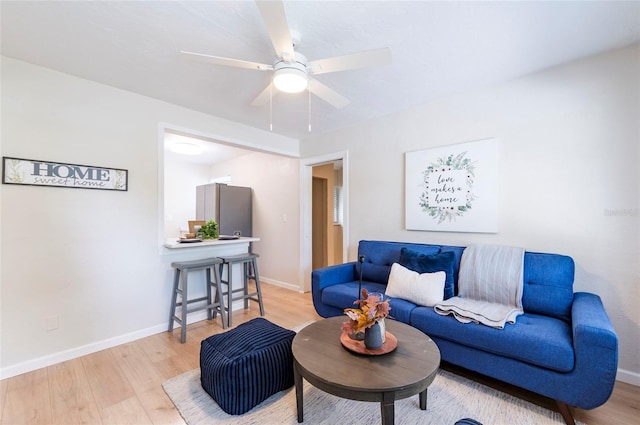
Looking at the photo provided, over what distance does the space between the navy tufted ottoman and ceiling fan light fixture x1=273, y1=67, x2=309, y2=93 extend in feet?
5.76

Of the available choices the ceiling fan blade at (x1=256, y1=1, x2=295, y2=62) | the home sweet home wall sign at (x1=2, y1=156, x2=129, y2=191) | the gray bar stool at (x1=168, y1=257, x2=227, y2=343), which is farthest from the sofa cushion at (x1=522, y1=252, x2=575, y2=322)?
the home sweet home wall sign at (x1=2, y1=156, x2=129, y2=191)

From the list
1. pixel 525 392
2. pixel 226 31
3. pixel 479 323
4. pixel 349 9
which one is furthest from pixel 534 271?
pixel 226 31

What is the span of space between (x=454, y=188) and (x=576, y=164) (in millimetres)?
921

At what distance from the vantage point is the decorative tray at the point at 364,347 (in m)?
1.49

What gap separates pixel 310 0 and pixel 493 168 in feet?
6.99

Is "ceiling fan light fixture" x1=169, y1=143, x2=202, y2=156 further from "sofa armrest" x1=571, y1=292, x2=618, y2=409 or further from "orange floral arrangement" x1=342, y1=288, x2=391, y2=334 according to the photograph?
"sofa armrest" x1=571, y1=292, x2=618, y2=409

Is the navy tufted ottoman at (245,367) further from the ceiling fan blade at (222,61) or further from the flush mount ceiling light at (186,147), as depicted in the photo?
the flush mount ceiling light at (186,147)

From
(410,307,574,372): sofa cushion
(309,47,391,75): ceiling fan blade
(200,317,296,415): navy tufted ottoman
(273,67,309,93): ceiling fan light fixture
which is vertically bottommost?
(200,317,296,415): navy tufted ottoman

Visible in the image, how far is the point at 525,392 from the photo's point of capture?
1.89 metres

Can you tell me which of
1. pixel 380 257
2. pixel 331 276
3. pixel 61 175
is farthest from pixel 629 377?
pixel 61 175

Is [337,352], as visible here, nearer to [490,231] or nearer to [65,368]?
[490,231]

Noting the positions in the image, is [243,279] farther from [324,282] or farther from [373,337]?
[373,337]

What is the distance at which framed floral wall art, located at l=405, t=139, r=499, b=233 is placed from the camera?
260 cm

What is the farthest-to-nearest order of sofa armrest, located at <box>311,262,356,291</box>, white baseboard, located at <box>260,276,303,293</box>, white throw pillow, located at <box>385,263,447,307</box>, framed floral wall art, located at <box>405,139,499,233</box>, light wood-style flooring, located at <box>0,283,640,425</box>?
white baseboard, located at <box>260,276,303,293</box>
sofa armrest, located at <box>311,262,356,291</box>
framed floral wall art, located at <box>405,139,499,233</box>
white throw pillow, located at <box>385,263,447,307</box>
light wood-style flooring, located at <box>0,283,640,425</box>
